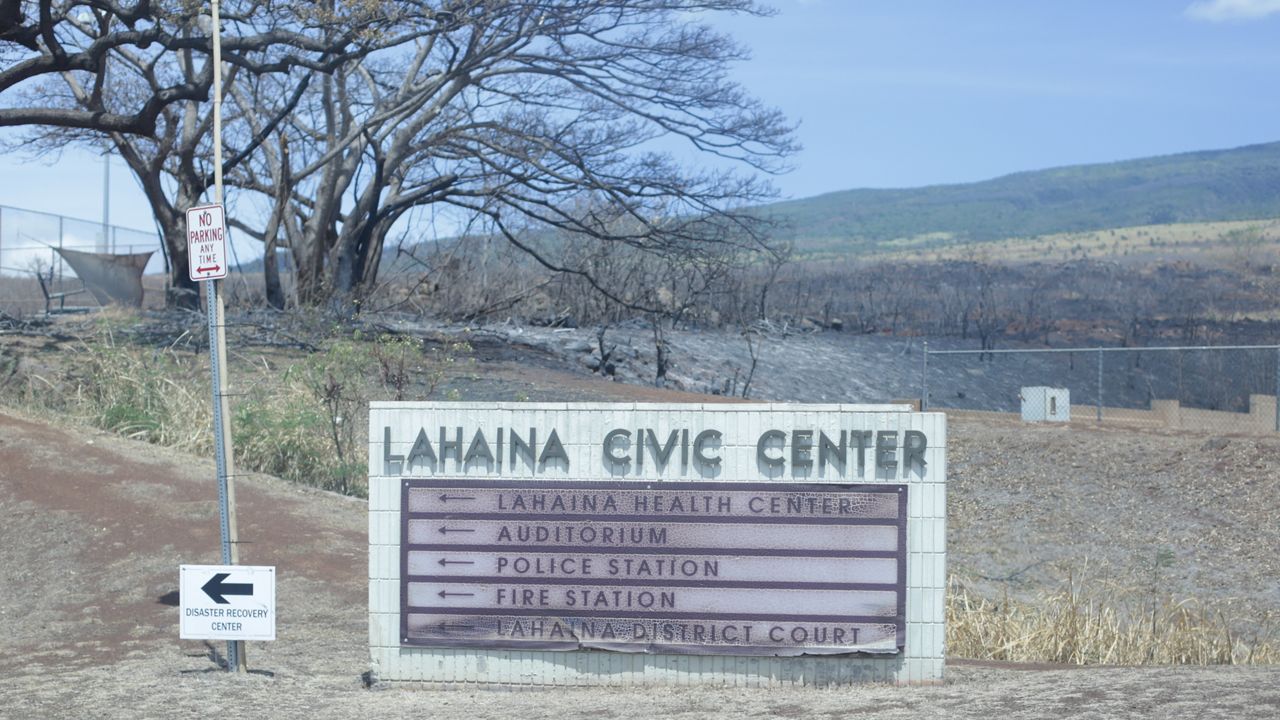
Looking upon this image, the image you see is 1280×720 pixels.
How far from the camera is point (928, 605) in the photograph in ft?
27.4

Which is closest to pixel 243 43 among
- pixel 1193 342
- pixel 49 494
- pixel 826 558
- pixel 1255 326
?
pixel 49 494

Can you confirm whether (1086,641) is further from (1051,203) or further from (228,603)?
(1051,203)

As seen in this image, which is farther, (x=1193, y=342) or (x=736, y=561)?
(x=1193, y=342)

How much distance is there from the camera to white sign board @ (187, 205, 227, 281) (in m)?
8.71

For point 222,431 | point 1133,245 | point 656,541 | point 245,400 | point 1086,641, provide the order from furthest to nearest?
point 1133,245 < point 245,400 < point 1086,641 < point 222,431 < point 656,541

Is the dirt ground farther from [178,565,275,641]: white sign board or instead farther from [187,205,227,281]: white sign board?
[187,205,227,281]: white sign board

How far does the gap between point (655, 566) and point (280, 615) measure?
3966 millimetres

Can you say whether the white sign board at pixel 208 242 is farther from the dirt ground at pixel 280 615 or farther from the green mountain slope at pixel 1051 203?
the green mountain slope at pixel 1051 203

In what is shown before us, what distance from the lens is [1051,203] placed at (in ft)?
525

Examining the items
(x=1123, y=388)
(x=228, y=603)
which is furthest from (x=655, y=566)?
(x=1123, y=388)

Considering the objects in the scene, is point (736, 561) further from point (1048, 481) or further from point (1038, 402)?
point (1038, 402)

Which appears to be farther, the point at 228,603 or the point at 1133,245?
the point at 1133,245

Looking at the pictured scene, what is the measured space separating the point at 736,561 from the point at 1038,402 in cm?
1700

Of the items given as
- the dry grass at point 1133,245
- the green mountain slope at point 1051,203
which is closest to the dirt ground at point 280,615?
the dry grass at point 1133,245
